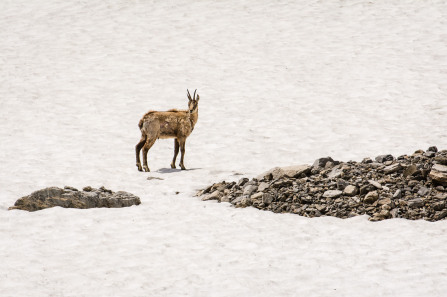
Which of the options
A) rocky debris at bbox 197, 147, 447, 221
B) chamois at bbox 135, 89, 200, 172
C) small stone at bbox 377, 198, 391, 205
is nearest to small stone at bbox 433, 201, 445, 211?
rocky debris at bbox 197, 147, 447, 221

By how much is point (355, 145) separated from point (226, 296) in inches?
437

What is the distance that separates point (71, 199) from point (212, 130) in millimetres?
9008

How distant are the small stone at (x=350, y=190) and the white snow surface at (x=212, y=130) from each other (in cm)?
105

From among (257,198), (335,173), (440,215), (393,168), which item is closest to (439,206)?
(440,215)

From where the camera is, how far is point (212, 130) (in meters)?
20.2

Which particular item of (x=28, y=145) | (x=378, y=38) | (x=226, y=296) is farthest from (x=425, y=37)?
(x=226, y=296)

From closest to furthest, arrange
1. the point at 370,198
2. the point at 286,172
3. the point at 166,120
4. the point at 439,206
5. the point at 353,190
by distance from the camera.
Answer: the point at 439,206, the point at 370,198, the point at 353,190, the point at 286,172, the point at 166,120

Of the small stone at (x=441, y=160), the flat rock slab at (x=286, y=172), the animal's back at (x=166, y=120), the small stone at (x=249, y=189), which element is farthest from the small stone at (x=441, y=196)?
the animal's back at (x=166, y=120)

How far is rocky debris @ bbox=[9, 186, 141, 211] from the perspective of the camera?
11.5 m

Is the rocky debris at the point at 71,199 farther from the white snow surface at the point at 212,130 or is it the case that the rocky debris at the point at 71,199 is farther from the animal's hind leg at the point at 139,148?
the animal's hind leg at the point at 139,148

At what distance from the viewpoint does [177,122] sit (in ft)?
54.6

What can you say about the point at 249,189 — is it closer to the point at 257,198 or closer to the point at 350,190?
the point at 257,198

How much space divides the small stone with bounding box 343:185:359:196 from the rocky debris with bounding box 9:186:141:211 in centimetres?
426

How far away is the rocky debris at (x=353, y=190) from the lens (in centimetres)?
1089
